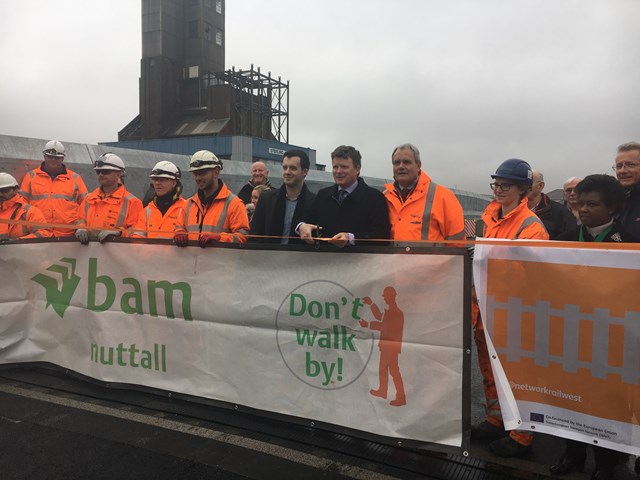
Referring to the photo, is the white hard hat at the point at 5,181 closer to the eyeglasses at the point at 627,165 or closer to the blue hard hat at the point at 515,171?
the blue hard hat at the point at 515,171

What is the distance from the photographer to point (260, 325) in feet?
10.9

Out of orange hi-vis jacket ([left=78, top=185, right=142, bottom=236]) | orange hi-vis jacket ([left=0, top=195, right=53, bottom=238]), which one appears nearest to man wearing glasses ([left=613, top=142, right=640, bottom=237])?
orange hi-vis jacket ([left=78, top=185, right=142, bottom=236])

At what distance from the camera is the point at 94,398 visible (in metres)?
3.91

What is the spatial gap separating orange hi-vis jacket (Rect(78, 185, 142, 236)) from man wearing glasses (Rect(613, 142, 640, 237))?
4345 mm

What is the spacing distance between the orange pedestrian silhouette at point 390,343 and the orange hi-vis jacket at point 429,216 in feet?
2.30

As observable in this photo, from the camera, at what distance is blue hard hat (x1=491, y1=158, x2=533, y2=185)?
3.16m

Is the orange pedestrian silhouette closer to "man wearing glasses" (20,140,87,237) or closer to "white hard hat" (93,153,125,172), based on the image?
"white hard hat" (93,153,125,172)

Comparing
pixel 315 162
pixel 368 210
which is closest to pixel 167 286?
pixel 368 210

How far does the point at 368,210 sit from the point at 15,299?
3397 mm

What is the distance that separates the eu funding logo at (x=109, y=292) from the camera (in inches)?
145

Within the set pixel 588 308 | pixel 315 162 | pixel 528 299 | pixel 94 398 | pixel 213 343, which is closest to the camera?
pixel 588 308

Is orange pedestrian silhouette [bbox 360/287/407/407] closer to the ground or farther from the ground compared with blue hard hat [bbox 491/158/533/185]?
closer to the ground

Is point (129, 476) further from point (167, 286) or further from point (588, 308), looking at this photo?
point (588, 308)

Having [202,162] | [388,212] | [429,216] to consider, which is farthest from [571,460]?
[202,162]
